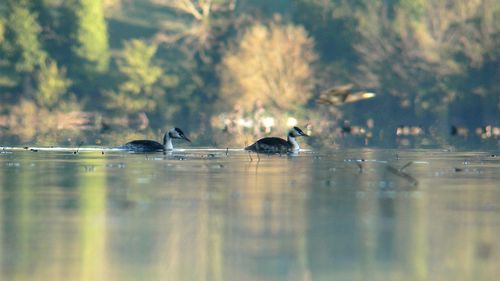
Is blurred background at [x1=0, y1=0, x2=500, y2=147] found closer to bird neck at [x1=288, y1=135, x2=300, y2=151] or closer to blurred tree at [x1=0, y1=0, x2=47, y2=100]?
blurred tree at [x1=0, y1=0, x2=47, y2=100]

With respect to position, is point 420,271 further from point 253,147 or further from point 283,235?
point 253,147

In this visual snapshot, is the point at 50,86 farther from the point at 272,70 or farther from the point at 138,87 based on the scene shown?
the point at 272,70

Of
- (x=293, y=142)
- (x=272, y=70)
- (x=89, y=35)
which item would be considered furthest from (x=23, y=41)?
(x=293, y=142)

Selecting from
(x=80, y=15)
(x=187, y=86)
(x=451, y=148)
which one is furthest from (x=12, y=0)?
(x=451, y=148)

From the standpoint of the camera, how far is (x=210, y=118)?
9544 centimetres

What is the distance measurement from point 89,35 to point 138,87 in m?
6.77

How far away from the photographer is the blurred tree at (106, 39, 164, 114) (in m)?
96.2

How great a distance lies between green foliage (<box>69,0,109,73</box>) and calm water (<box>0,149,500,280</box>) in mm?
71860

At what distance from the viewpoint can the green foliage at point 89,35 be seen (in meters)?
99.1

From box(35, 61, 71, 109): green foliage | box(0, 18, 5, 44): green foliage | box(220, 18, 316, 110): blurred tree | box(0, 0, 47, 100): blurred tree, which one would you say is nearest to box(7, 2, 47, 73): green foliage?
box(0, 0, 47, 100): blurred tree

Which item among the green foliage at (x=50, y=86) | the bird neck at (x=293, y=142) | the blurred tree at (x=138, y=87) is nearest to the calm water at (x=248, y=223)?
the bird neck at (x=293, y=142)

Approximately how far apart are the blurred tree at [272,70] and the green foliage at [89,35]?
13386 millimetres

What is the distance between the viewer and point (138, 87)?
96625 mm

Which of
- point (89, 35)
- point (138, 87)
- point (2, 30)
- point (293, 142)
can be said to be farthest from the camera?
point (89, 35)
